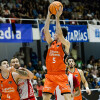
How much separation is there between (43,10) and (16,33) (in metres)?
3.71

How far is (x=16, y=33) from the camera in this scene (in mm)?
12820

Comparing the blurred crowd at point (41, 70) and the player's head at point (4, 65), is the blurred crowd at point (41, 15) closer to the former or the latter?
the blurred crowd at point (41, 70)

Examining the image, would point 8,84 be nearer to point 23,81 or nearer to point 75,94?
point 23,81

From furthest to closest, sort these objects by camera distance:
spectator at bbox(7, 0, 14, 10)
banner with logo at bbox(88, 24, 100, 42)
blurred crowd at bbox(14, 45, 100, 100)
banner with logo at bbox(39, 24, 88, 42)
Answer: spectator at bbox(7, 0, 14, 10), banner with logo at bbox(88, 24, 100, 42), banner with logo at bbox(39, 24, 88, 42), blurred crowd at bbox(14, 45, 100, 100)

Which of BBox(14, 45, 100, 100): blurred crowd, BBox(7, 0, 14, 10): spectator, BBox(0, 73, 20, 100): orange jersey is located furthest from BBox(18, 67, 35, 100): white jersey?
BBox(7, 0, 14, 10): spectator

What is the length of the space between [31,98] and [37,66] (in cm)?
788

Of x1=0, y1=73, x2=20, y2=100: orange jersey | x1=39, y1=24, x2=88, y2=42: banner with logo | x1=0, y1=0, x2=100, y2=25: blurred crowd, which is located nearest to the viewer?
x1=0, y1=73, x2=20, y2=100: orange jersey

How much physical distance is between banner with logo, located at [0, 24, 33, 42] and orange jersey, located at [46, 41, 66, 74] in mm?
7391

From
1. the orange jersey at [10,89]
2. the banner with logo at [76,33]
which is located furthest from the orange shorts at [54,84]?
the banner with logo at [76,33]

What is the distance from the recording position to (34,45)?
1580 cm

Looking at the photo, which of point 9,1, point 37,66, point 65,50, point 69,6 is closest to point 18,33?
point 37,66

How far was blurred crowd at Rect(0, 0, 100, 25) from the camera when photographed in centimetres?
1400

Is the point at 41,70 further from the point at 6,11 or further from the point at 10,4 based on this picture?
the point at 10,4

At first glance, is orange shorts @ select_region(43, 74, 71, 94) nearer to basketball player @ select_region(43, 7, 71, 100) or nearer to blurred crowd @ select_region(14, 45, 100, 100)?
basketball player @ select_region(43, 7, 71, 100)
